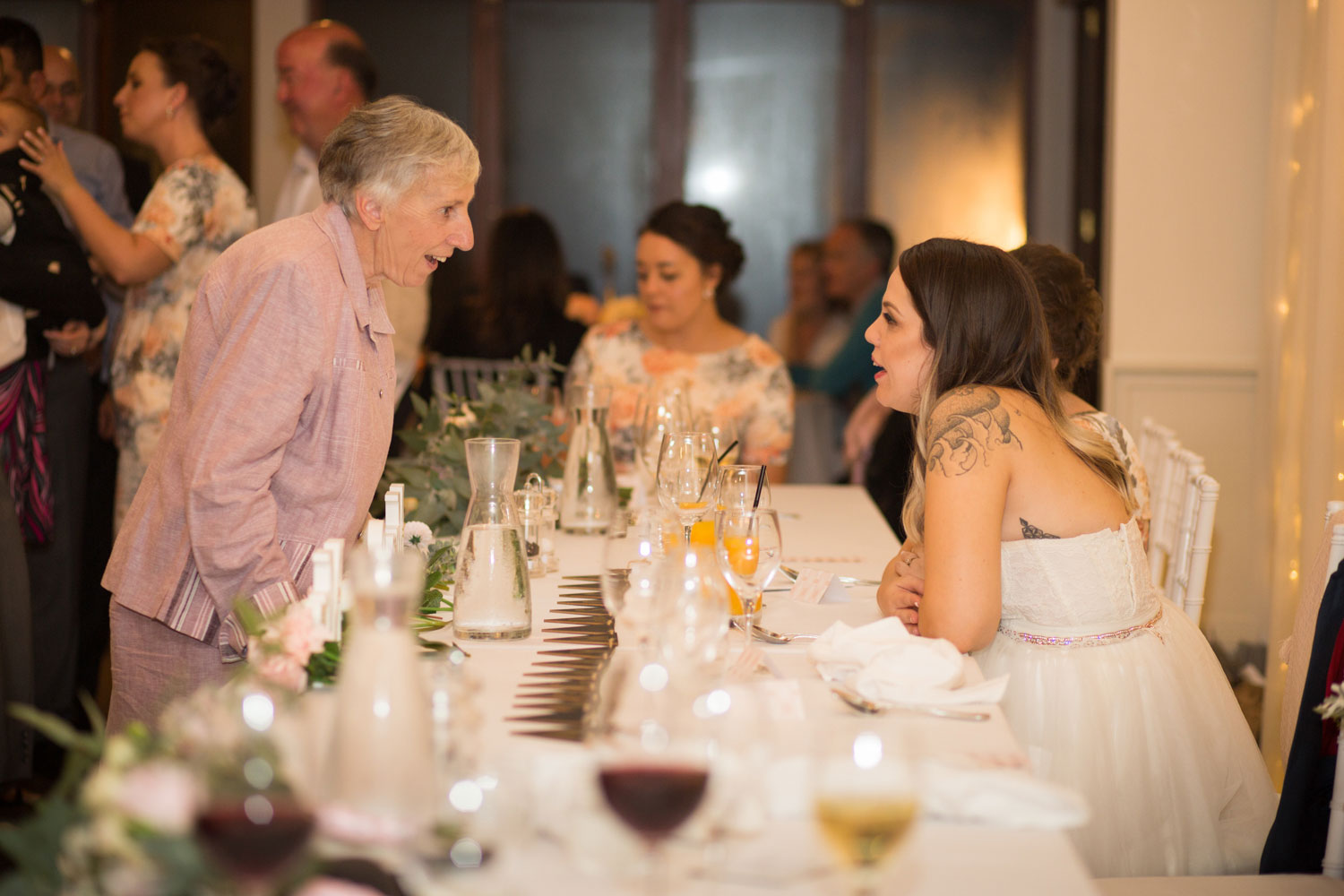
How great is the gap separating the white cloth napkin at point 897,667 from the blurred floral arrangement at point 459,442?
1030 mm

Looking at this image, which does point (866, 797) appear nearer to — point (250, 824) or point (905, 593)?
point (250, 824)

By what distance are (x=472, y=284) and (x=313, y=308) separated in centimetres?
479

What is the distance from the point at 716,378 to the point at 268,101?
378 cm

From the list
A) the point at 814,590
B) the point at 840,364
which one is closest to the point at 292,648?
the point at 814,590

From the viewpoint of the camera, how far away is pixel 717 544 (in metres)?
1.80

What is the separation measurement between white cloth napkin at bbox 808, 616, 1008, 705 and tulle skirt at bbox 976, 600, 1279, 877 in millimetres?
378

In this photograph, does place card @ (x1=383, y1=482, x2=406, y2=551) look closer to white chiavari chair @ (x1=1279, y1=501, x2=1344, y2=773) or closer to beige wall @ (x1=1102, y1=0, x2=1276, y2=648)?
white chiavari chair @ (x1=1279, y1=501, x2=1344, y2=773)

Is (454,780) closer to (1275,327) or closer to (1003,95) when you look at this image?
(1275,327)

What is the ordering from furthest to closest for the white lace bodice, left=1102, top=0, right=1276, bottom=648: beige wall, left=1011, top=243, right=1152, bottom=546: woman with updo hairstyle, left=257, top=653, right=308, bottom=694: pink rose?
left=1102, top=0, right=1276, bottom=648: beige wall → left=1011, top=243, right=1152, bottom=546: woman with updo hairstyle → the white lace bodice → left=257, top=653, right=308, bottom=694: pink rose

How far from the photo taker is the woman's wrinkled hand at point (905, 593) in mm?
1952

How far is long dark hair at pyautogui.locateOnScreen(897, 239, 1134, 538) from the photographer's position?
2.03m

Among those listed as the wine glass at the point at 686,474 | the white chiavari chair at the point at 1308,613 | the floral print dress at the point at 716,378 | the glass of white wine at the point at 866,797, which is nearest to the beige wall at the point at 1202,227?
the floral print dress at the point at 716,378

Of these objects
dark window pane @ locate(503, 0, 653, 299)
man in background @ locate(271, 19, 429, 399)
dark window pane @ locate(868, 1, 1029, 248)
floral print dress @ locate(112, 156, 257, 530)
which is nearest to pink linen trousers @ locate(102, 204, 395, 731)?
floral print dress @ locate(112, 156, 257, 530)

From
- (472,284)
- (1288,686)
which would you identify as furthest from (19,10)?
(1288,686)
